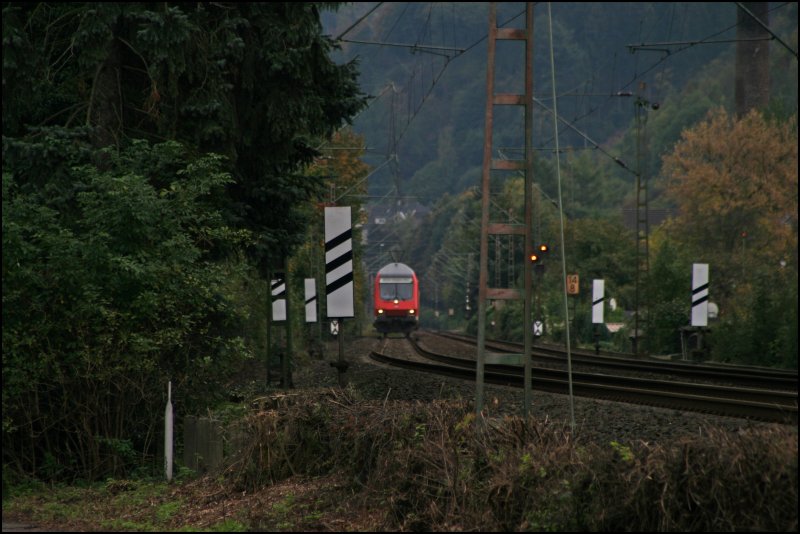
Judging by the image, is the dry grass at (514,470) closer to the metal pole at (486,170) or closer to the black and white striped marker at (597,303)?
the metal pole at (486,170)

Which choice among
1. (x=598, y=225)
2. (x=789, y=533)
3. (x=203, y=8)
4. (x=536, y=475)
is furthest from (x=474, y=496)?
(x=598, y=225)

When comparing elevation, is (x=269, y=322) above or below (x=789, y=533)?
above

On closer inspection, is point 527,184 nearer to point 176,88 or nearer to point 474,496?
point 474,496

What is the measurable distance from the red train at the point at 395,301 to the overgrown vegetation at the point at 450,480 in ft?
170

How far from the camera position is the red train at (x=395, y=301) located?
63656mm

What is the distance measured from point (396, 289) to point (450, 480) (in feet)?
181

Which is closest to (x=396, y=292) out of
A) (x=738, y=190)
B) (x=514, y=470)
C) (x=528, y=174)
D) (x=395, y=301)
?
(x=395, y=301)

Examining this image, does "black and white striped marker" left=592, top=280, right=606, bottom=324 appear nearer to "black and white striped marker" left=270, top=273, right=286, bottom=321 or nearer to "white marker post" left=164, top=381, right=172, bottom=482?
"black and white striped marker" left=270, top=273, right=286, bottom=321

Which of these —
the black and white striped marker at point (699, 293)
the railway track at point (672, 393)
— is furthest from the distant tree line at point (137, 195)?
the black and white striped marker at point (699, 293)

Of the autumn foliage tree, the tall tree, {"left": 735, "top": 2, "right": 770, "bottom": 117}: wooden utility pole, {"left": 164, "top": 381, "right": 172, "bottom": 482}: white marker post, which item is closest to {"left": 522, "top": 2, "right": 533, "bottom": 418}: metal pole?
{"left": 164, "top": 381, "right": 172, "bottom": 482}: white marker post

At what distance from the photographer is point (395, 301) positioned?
6372 cm

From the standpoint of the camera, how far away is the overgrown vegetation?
7270 mm

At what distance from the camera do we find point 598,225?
2810 inches

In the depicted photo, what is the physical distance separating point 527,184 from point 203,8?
9.01 metres
